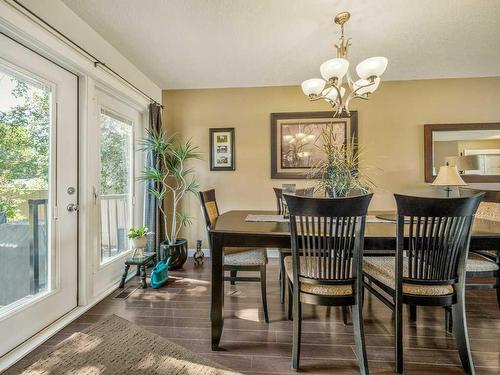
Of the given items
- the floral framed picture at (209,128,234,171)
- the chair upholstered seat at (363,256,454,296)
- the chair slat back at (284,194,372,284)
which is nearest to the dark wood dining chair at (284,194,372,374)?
the chair slat back at (284,194,372,284)

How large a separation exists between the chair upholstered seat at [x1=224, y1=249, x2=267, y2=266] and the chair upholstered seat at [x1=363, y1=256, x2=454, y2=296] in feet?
2.58

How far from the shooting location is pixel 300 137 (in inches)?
141

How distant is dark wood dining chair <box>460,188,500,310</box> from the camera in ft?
5.79

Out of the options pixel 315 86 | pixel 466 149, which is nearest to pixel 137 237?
pixel 315 86

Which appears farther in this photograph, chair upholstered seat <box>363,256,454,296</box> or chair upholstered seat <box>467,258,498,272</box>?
chair upholstered seat <box>467,258,498,272</box>

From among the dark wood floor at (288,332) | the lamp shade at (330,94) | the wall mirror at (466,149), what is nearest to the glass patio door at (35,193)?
the dark wood floor at (288,332)

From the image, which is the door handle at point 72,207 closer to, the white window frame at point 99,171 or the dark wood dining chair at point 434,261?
the white window frame at point 99,171

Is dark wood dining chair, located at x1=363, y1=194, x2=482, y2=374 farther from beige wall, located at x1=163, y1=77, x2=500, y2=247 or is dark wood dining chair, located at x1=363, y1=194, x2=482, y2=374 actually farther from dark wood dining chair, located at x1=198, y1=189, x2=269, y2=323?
beige wall, located at x1=163, y1=77, x2=500, y2=247

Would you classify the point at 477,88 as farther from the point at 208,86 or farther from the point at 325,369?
the point at 325,369

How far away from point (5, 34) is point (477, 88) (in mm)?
4976

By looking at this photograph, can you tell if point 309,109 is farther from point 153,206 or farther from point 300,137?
point 153,206

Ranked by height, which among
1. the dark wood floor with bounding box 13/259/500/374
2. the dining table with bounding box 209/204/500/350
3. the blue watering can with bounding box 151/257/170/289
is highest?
the dining table with bounding box 209/204/500/350

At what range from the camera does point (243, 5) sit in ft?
6.45

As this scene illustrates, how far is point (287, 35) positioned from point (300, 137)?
4.82 feet
